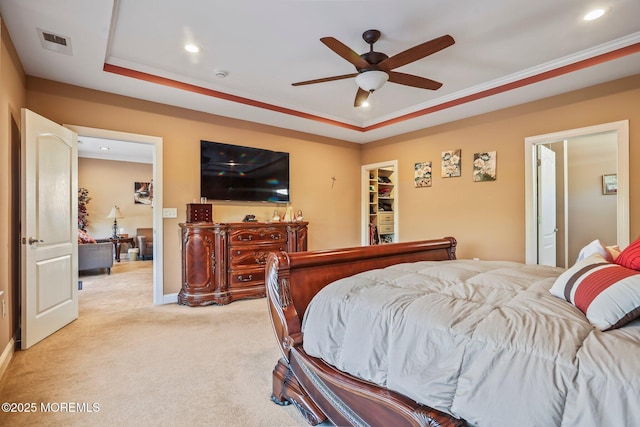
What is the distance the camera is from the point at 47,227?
285cm

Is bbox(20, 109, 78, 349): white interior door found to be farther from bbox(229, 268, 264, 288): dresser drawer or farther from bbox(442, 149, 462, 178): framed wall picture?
bbox(442, 149, 462, 178): framed wall picture

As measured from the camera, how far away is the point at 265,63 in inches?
127

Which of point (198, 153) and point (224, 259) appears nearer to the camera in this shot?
point (224, 259)

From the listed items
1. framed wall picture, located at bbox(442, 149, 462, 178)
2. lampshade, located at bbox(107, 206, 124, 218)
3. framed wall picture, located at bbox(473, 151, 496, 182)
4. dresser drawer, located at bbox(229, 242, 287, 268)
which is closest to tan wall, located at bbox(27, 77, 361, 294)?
dresser drawer, located at bbox(229, 242, 287, 268)

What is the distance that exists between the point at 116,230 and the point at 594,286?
30.4 ft

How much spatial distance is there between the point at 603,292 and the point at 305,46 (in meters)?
2.82

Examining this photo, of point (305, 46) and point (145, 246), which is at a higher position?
point (305, 46)

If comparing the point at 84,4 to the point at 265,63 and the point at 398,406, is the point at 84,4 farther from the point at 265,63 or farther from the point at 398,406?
the point at 398,406

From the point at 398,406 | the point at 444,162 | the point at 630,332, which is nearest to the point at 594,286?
the point at 630,332

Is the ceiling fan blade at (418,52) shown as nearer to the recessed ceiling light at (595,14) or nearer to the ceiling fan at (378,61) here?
the ceiling fan at (378,61)

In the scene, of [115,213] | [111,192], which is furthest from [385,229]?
[111,192]

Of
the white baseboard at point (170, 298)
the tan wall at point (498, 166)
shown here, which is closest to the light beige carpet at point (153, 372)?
the white baseboard at point (170, 298)

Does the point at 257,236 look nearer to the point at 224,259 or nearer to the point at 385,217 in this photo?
the point at 224,259

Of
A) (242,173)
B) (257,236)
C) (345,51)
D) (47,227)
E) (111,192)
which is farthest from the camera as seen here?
(111,192)
